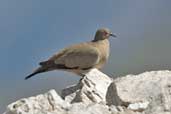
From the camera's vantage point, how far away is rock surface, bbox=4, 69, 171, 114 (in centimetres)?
1137

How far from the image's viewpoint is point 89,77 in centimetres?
1516

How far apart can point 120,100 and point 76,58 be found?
342 inches

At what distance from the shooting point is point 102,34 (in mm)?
22531

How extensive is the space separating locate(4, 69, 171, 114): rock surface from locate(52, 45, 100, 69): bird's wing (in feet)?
22.2

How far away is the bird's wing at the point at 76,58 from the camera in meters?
20.6

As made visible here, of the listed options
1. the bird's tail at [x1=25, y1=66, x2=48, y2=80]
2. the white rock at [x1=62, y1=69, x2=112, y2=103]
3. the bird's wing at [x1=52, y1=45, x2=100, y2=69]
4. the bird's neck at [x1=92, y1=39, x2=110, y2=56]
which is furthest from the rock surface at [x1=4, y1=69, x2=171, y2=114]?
the bird's neck at [x1=92, y1=39, x2=110, y2=56]

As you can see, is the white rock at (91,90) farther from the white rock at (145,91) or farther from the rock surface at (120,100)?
the white rock at (145,91)

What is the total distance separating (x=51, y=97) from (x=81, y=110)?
1.41 m

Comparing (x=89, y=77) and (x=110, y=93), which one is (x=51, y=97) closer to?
(x=110, y=93)

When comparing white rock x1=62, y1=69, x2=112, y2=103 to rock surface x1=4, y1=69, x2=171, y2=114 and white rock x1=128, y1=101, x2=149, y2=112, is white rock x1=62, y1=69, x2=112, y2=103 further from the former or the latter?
white rock x1=128, y1=101, x2=149, y2=112

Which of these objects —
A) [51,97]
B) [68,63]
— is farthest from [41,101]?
[68,63]

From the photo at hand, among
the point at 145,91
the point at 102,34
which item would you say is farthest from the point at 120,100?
the point at 102,34

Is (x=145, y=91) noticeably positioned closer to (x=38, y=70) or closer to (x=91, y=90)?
(x=91, y=90)

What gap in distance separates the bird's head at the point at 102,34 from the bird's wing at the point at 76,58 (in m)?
1.53
